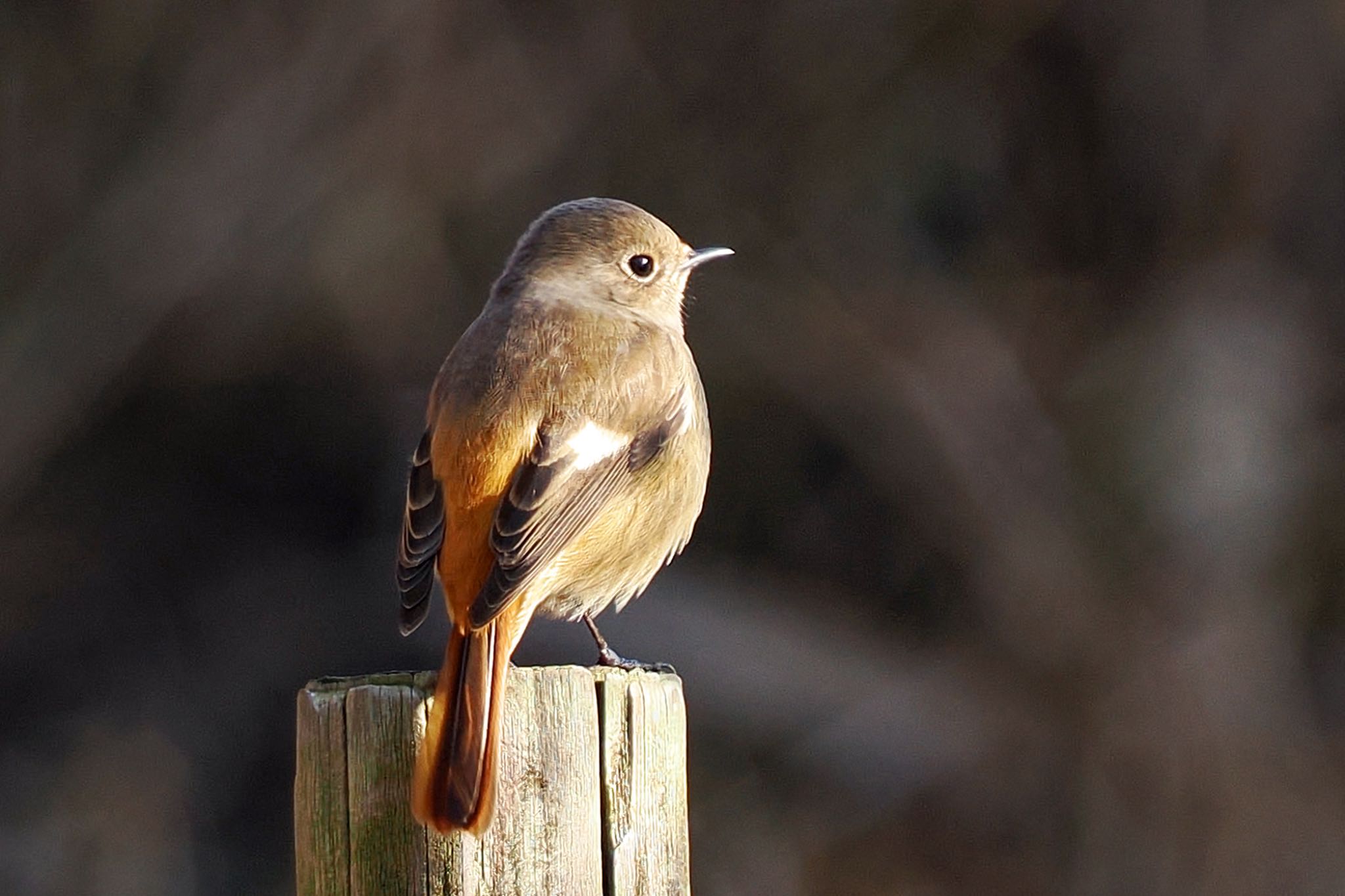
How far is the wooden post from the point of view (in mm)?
3402

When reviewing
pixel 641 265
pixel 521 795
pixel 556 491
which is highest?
pixel 641 265

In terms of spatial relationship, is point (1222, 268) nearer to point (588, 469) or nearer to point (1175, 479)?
point (1175, 479)

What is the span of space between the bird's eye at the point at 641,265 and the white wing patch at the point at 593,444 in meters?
0.79

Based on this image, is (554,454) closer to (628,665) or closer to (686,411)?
(628,665)

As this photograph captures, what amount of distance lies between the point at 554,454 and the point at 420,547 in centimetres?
32

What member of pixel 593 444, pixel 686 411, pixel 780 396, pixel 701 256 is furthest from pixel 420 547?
pixel 780 396

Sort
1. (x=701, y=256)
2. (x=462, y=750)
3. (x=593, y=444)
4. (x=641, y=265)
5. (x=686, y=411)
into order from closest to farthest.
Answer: (x=462, y=750)
(x=593, y=444)
(x=686, y=411)
(x=641, y=265)
(x=701, y=256)

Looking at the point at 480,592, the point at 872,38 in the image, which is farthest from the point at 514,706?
the point at 872,38

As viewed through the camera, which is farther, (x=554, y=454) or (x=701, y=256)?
(x=701, y=256)

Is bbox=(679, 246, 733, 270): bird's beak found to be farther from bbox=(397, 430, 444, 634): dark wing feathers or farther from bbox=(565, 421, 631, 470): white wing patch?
bbox=(397, 430, 444, 634): dark wing feathers

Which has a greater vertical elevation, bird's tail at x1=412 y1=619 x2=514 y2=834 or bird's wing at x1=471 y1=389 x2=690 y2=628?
bird's wing at x1=471 y1=389 x2=690 y2=628

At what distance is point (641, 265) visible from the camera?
5258 mm

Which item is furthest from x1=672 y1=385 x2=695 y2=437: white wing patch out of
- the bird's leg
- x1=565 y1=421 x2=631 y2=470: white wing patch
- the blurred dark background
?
the blurred dark background

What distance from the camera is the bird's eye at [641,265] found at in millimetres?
5246
